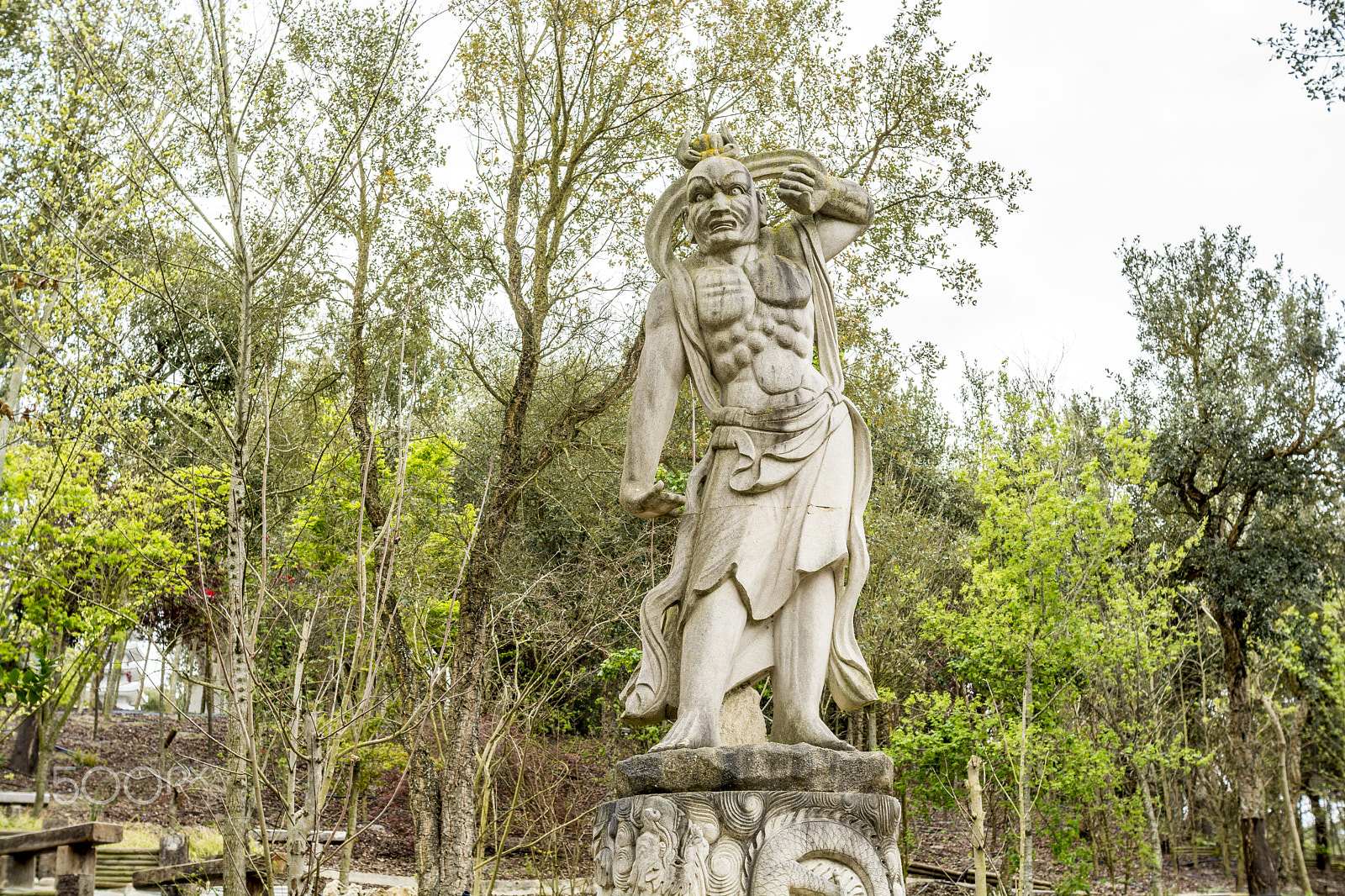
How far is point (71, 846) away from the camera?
9.45 m

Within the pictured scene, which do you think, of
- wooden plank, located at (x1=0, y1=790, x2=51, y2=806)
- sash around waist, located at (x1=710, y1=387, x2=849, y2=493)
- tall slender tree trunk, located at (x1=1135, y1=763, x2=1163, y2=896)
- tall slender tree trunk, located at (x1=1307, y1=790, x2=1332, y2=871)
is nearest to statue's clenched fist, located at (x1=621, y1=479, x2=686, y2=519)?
sash around waist, located at (x1=710, y1=387, x2=849, y2=493)

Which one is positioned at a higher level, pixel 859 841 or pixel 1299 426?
pixel 1299 426

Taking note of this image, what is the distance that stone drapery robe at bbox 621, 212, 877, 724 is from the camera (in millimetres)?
4090

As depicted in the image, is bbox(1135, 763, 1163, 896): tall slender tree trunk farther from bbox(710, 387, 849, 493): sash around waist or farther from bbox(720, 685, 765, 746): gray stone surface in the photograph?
bbox(710, 387, 849, 493): sash around waist

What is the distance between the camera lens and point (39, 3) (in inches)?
285

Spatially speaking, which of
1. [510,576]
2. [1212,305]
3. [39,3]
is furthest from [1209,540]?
[39,3]

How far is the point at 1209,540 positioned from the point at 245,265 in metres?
17.2

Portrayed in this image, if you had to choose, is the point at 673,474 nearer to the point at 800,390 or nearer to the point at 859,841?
the point at 800,390

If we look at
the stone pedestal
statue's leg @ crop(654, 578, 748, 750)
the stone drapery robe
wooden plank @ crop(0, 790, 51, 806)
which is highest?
the stone drapery robe

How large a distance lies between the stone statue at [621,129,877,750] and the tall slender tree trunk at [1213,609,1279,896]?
17.2 m

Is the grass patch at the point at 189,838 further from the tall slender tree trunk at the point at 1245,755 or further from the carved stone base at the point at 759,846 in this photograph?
the tall slender tree trunk at the point at 1245,755

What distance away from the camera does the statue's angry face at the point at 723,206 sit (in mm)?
4500
